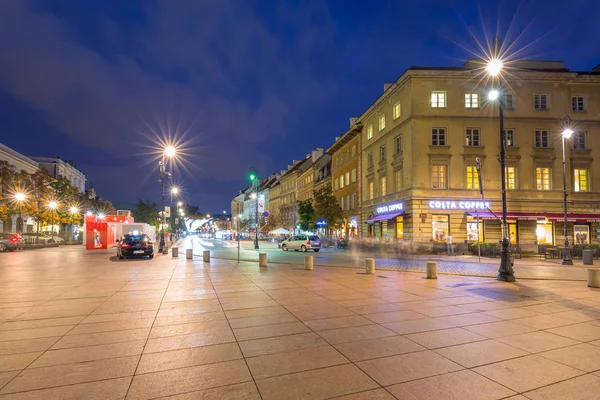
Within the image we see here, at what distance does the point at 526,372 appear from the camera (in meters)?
4.80

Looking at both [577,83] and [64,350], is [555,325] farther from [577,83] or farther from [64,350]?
[577,83]

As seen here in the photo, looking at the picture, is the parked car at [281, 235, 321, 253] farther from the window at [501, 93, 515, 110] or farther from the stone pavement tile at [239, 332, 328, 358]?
the stone pavement tile at [239, 332, 328, 358]

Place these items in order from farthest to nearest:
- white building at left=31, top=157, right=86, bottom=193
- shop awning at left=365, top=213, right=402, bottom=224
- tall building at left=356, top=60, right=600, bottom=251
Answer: white building at left=31, top=157, right=86, bottom=193 → shop awning at left=365, top=213, right=402, bottom=224 → tall building at left=356, top=60, right=600, bottom=251

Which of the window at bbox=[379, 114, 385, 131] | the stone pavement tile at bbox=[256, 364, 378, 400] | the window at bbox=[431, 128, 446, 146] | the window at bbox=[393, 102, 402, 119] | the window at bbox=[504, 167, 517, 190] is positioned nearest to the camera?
the stone pavement tile at bbox=[256, 364, 378, 400]

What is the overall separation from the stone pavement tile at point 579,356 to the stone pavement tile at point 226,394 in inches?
171

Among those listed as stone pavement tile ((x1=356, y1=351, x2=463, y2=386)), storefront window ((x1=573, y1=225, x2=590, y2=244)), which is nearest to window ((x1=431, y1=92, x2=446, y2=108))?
storefront window ((x1=573, y1=225, x2=590, y2=244))

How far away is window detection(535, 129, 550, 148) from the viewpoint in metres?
31.8

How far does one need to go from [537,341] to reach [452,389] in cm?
283

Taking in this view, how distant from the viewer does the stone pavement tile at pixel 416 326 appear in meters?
6.75

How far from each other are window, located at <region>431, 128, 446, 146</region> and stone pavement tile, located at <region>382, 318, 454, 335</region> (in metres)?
26.9

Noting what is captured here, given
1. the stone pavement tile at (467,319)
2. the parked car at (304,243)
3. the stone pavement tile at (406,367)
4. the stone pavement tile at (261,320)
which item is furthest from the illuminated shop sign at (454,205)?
the stone pavement tile at (406,367)

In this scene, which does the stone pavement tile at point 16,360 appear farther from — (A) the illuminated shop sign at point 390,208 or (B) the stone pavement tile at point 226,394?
(A) the illuminated shop sign at point 390,208

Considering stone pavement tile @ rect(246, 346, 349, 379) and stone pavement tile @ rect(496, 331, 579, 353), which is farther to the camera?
stone pavement tile @ rect(496, 331, 579, 353)

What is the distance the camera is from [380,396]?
13.4 ft
